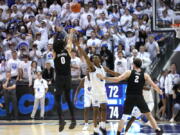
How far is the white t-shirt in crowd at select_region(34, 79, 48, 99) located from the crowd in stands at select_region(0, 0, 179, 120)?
1.42 ft

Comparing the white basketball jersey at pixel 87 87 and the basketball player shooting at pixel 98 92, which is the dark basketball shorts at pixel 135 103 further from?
the white basketball jersey at pixel 87 87

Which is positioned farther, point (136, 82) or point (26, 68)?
point (26, 68)

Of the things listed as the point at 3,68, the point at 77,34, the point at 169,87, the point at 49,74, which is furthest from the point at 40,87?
the point at 169,87

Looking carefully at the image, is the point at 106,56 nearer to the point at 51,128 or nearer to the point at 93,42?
the point at 93,42

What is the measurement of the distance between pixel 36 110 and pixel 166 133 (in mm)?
8032

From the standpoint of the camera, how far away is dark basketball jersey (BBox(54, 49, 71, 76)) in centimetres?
1286

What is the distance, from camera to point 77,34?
79.4 feet

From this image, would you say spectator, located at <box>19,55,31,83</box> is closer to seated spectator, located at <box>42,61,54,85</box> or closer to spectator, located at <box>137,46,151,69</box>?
seated spectator, located at <box>42,61,54,85</box>

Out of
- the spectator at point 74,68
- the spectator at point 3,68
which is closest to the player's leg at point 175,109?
the spectator at point 74,68

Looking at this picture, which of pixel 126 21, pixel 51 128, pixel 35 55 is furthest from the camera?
pixel 126 21

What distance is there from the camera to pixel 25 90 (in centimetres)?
2348

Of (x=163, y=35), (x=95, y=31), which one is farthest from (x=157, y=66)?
(x=95, y=31)

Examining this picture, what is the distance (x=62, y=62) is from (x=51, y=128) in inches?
272

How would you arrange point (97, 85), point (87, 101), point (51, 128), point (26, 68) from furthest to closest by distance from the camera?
point (26, 68), point (51, 128), point (87, 101), point (97, 85)
